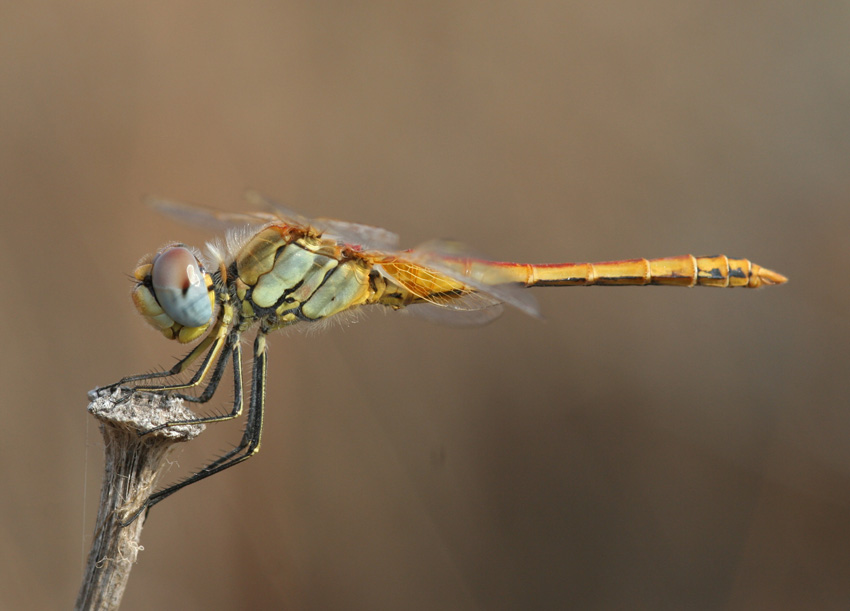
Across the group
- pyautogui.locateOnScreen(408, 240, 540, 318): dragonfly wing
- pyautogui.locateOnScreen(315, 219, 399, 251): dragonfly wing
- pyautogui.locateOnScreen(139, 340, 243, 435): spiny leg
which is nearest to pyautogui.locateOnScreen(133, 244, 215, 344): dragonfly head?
pyautogui.locateOnScreen(139, 340, 243, 435): spiny leg

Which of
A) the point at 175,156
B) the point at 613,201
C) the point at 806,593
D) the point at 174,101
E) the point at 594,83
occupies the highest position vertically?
the point at 594,83

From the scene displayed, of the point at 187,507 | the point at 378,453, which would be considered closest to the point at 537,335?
the point at 378,453

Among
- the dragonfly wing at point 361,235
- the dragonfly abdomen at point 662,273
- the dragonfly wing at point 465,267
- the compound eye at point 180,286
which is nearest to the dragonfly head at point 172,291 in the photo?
the compound eye at point 180,286

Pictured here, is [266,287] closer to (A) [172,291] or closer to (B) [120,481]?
(A) [172,291]

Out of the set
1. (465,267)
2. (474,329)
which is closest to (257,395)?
(465,267)

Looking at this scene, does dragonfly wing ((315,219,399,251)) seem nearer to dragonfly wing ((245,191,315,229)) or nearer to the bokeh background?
dragonfly wing ((245,191,315,229))

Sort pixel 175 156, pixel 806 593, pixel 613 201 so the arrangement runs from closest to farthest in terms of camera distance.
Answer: pixel 806 593, pixel 175 156, pixel 613 201

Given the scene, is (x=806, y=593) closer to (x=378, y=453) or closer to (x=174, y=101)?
(x=378, y=453)

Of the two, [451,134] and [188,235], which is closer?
[188,235]
